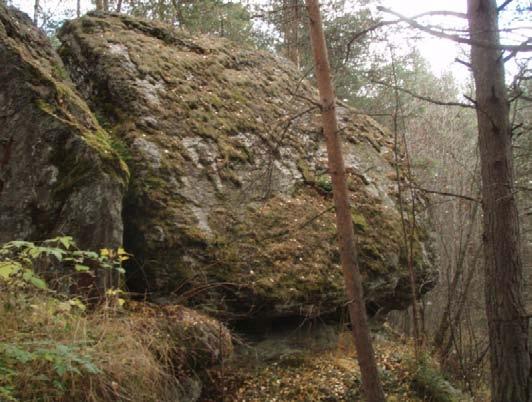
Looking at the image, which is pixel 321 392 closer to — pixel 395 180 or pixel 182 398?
pixel 182 398

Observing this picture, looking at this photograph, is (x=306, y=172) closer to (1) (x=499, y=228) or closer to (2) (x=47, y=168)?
(1) (x=499, y=228)

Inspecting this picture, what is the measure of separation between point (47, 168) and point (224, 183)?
211 centimetres

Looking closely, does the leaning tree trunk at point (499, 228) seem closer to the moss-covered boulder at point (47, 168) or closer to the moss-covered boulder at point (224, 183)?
the moss-covered boulder at point (224, 183)

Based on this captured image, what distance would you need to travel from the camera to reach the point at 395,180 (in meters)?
8.01

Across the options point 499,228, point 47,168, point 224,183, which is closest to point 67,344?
point 47,168

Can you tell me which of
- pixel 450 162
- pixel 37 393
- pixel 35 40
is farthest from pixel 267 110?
pixel 450 162

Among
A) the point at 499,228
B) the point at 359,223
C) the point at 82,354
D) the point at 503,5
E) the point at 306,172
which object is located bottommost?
the point at 82,354

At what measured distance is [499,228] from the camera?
405cm

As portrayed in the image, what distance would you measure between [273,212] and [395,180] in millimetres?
2727

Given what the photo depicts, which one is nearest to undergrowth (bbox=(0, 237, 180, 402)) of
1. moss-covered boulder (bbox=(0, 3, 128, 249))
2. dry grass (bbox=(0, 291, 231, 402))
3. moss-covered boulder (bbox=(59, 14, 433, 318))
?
dry grass (bbox=(0, 291, 231, 402))

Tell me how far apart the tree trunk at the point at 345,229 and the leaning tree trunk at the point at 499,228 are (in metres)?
1.11

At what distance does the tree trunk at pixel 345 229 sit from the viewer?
4777mm

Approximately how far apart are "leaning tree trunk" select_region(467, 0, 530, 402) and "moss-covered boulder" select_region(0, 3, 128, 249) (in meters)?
3.17

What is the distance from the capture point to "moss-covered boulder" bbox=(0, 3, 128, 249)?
14.3ft
